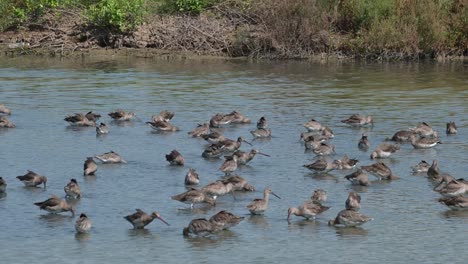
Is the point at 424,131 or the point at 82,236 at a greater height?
the point at 424,131

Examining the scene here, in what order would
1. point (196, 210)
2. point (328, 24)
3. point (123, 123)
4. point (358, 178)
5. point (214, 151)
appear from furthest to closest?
point (328, 24) → point (123, 123) → point (214, 151) → point (358, 178) → point (196, 210)

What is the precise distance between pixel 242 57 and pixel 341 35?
4106mm

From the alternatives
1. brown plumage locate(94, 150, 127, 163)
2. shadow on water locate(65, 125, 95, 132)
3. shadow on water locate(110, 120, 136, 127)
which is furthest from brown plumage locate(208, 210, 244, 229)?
shadow on water locate(110, 120, 136, 127)

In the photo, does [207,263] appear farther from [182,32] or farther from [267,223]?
[182,32]

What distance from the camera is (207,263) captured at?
57.9ft

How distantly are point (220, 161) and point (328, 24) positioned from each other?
19.9 metres

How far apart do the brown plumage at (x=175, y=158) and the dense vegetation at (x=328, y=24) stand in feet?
65.0

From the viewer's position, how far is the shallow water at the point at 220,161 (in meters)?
18.7

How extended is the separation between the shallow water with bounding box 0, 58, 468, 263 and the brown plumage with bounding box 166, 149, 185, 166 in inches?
9.7

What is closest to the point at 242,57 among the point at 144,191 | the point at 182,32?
the point at 182,32

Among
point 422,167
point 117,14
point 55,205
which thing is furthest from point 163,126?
point 117,14

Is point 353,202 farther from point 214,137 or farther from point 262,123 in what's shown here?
point 262,123

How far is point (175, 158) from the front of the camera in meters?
24.8

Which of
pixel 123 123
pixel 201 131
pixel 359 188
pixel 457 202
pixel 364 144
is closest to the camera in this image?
pixel 457 202
